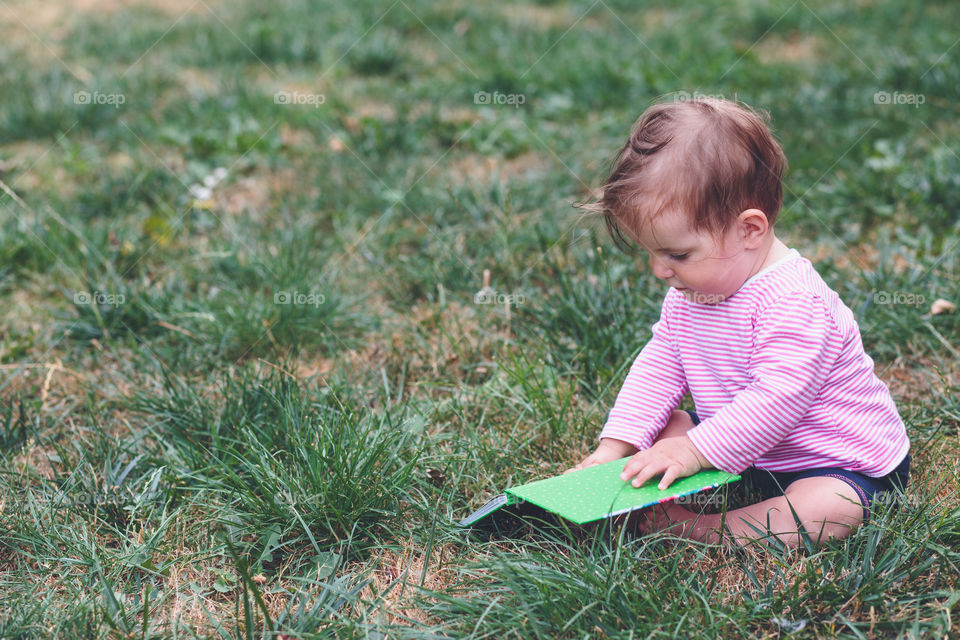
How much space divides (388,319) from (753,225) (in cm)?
133

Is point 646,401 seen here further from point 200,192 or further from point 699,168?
point 200,192

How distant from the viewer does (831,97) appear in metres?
4.15

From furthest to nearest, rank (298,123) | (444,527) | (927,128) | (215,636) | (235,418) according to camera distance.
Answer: (298,123)
(927,128)
(235,418)
(444,527)
(215,636)

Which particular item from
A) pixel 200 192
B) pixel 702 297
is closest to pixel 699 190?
pixel 702 297

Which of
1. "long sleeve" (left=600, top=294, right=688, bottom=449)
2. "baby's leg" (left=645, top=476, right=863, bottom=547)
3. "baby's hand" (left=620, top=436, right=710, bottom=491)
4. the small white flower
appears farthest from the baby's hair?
the small white flower

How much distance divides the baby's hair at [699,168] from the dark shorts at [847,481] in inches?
22.5

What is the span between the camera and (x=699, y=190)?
5.51 ft

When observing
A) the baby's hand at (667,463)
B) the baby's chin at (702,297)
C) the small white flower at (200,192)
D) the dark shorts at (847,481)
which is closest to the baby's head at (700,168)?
the baby's chin at (702,297)

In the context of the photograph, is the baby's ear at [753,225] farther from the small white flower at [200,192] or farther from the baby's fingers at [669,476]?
the small white flower at [200,192]

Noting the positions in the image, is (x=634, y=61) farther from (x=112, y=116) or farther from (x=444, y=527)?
(x=444, y=527)

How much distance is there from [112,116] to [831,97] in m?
3.66

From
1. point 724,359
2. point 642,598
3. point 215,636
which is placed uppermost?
point 724,359

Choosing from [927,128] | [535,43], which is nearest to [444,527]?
[927,128]

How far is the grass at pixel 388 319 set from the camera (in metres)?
1.61
